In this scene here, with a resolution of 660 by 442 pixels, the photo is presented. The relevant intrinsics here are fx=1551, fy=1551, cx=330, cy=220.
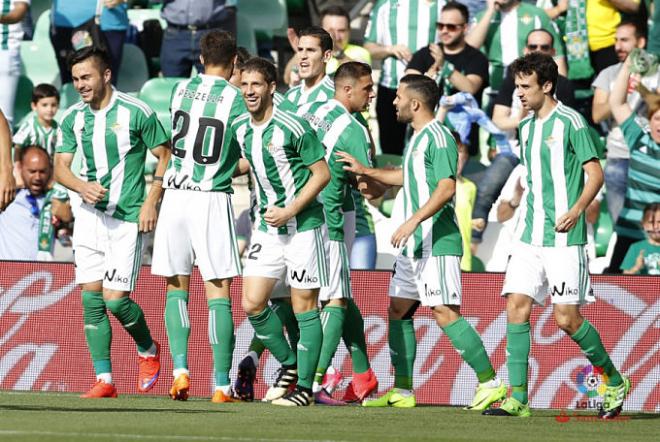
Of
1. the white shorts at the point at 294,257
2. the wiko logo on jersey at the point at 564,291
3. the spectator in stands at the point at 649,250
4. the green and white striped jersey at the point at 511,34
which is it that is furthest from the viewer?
the green and white striped jersey at the point at 511,34

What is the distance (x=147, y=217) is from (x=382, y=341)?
224 cm

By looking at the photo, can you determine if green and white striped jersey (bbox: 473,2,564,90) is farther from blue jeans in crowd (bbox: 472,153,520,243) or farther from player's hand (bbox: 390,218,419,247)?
player's hand (bbox: 390,218,419,247)

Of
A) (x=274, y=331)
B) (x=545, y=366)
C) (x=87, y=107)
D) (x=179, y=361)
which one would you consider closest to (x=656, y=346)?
(x=545, y=366)

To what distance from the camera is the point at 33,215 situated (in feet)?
42.7

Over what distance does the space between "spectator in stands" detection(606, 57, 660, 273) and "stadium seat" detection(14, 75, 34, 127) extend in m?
6.08

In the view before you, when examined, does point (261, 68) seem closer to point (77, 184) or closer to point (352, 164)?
point (352, 164)

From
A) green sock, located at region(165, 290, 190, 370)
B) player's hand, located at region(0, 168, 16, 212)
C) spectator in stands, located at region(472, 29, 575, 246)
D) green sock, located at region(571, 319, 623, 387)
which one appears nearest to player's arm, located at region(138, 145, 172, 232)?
green sock, located at region(165, 290, 190, 370)

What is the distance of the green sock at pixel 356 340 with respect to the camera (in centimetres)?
1052

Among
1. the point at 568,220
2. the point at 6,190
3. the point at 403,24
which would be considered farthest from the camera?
the point at 403,24

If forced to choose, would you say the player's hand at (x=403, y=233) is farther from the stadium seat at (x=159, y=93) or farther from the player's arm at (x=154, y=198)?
the stadium seat at (x=159, y=93)

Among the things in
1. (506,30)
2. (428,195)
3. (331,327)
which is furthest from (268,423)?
(506,30)

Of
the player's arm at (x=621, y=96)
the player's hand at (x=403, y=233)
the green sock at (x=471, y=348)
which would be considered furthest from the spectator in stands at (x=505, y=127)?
the player's hand at (x=403, y=233)

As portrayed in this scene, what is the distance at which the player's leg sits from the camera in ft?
30.3

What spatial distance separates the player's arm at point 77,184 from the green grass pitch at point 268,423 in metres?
1.30
